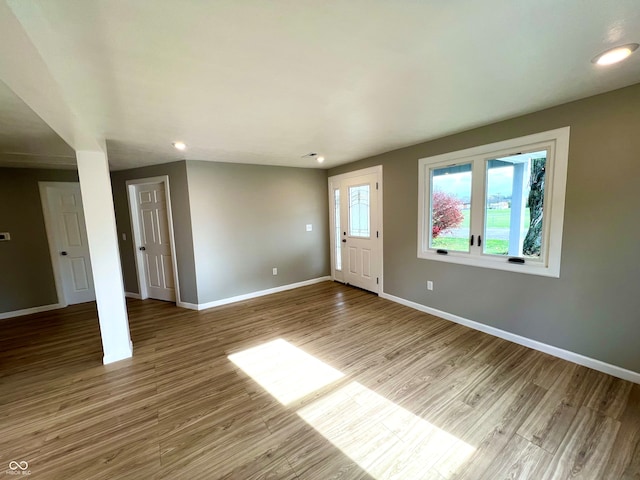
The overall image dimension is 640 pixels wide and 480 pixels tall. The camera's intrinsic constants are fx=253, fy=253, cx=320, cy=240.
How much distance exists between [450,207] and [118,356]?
416cm

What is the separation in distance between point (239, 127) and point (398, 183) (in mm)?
2330

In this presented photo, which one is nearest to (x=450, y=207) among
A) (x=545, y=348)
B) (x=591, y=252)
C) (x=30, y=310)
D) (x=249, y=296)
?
(x=591, y=252)

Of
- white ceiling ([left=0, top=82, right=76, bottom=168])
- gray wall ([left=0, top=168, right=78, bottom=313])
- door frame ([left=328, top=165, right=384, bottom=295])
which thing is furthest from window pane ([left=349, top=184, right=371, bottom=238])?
gray wall ([left=0, top=168, right=78, bottom=313])

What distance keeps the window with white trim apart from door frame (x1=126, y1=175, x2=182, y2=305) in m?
3.78

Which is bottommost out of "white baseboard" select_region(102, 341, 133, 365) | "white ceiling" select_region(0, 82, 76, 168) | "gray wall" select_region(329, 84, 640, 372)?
"white baseboard" select_region(102, 341, 133, 365)

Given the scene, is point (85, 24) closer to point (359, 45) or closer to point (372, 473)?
point (359, 45)

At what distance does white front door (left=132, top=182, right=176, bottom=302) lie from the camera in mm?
4168

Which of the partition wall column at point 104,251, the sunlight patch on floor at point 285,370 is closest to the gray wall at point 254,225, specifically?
the partition wall column at point 104,251

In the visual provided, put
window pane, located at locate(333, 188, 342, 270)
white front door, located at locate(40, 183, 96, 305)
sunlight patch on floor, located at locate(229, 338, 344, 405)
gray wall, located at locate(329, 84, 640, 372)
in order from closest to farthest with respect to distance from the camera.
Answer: gray wall, located at locate(329, 84, 640, 372) < sunlight patch on floor, located at locate(229, 338, 344, 405) < white front door, located at locate(40, 183, 96, 305) < window pane, located at locate(333, 188, 342, 270)

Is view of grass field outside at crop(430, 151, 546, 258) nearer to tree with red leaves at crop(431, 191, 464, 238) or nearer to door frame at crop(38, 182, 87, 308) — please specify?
tree with red leaves at crop(431, 191, 464, 238)

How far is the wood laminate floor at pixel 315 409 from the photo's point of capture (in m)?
1.48

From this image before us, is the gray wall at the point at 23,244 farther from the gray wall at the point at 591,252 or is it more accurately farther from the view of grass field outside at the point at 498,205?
the gray wall at the point at 591,252

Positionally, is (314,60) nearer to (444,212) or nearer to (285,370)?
(285,370)

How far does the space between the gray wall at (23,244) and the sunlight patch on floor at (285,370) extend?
12.9 ft
